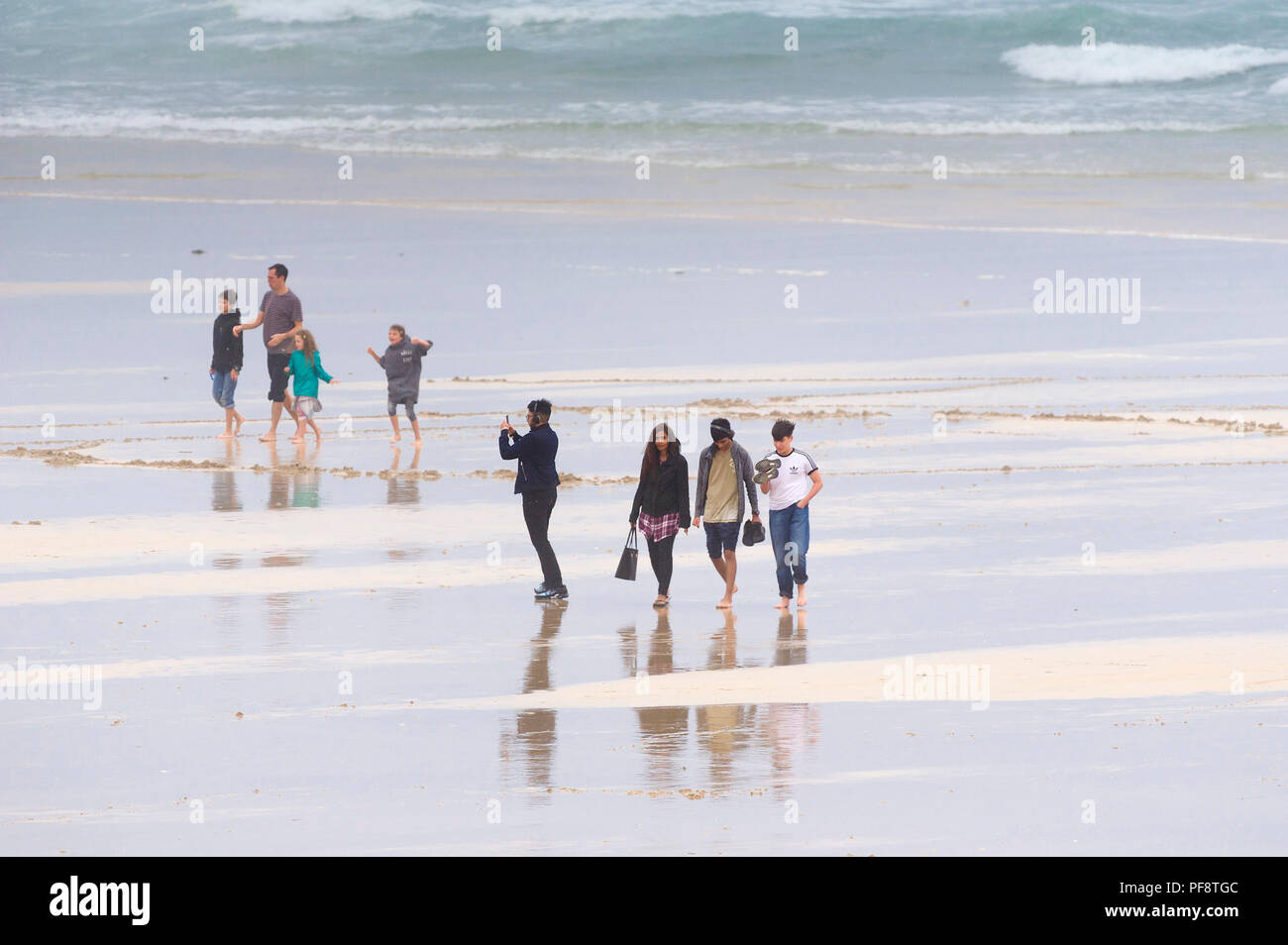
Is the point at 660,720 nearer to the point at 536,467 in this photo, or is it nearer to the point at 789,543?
the point at 789,543

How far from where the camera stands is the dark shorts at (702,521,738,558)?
13203 mm

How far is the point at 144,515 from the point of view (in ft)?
54.3

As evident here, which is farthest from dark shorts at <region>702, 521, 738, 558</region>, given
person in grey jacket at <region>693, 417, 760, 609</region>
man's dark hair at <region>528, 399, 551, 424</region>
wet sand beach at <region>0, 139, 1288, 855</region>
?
man's dark hair at <region>528, 399, 551, 424</region>

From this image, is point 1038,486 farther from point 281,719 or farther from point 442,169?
point 442,169

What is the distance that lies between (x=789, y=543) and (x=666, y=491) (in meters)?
0.92

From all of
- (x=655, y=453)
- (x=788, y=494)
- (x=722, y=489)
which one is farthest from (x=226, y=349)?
(x=788, y=494)

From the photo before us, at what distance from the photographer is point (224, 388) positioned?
840 inches

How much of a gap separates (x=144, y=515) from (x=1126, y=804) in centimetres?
1015

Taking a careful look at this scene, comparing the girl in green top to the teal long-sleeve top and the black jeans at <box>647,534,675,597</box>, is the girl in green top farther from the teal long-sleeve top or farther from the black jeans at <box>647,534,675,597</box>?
the black jeans at <box>647,534,675,597</box>

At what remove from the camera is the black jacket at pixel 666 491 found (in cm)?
1337

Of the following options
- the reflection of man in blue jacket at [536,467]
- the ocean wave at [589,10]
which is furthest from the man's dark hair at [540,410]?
the ocean wave at [589,10]

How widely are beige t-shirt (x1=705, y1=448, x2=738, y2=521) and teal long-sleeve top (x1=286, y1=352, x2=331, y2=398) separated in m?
8.14

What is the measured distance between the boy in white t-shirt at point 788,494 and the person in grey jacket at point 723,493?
117 mm

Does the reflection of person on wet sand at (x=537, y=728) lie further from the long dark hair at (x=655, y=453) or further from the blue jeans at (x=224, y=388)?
the blue jeans at (x=224, y=388)
